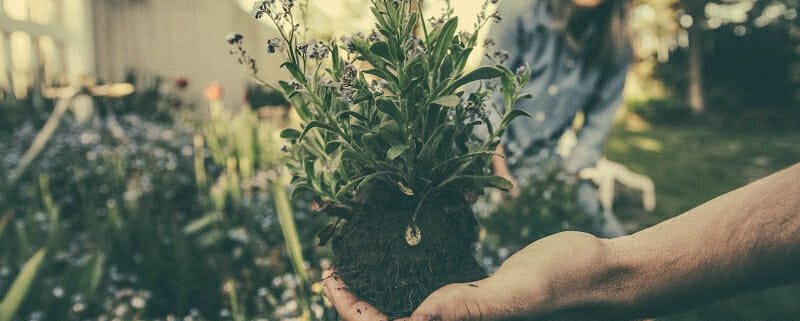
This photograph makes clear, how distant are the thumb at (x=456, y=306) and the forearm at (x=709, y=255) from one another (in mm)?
198

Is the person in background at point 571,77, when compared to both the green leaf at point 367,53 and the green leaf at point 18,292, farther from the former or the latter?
the green leaf at point 18,292

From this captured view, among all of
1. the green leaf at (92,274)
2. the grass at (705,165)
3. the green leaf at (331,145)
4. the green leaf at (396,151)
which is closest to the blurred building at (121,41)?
the green leaf at (92,274)

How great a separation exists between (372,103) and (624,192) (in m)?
3.68

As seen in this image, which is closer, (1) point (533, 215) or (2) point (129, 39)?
(1) point (533, 215)

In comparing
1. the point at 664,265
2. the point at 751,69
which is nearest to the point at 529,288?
the point at 664,265

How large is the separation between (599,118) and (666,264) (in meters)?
1.94

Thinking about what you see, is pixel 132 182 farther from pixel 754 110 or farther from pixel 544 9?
pixel 754 110

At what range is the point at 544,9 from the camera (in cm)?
248

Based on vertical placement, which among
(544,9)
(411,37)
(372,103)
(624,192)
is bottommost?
(624,192)

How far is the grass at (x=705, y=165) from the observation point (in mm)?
2453

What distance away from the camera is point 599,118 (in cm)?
273

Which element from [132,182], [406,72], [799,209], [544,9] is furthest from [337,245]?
[132,182]

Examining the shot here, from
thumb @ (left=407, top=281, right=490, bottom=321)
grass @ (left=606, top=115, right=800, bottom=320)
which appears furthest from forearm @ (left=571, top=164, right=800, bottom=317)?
grass @ (left=606, top=115, right=800, bottom=320)

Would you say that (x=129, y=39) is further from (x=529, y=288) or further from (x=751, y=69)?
(x=751, y=69)
